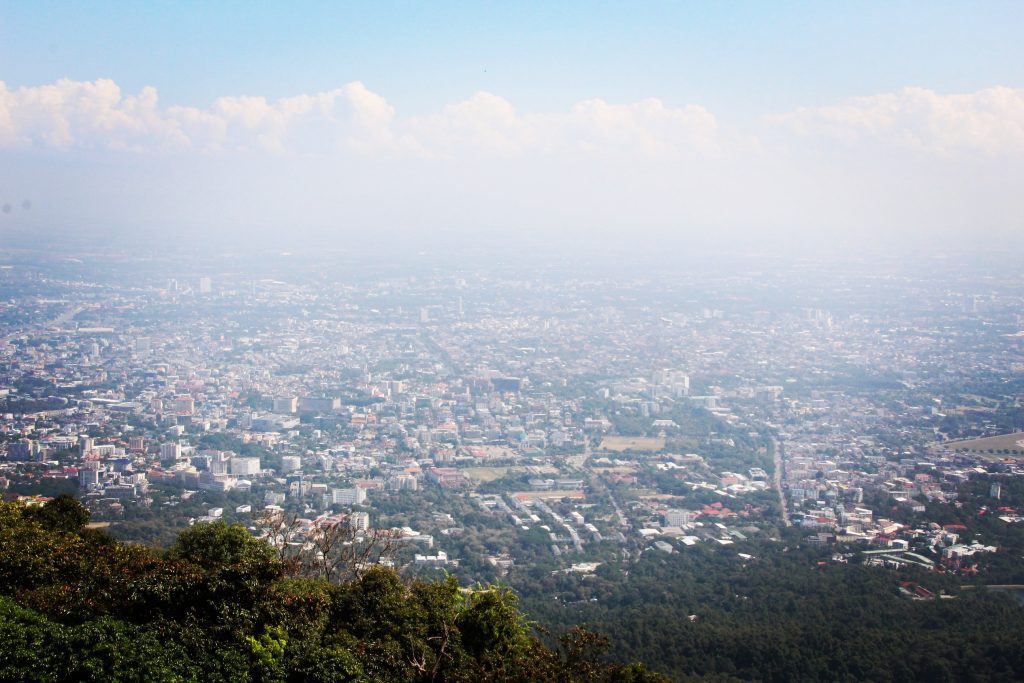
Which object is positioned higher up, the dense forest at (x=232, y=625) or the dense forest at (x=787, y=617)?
the dense forest at (x=232, y=625)

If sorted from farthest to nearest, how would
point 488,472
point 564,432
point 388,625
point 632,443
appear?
1. point 564,432
2. point 632,443
3. point 488,472
4. point 388,625

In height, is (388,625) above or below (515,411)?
above

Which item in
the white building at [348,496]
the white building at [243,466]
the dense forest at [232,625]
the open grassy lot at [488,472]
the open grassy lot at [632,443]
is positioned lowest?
the open grassy lot at [488,472]

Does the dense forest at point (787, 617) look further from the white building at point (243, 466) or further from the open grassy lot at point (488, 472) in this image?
→ the white building at point (243, 466)

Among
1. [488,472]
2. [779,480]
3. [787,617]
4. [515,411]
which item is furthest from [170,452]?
[779,480]

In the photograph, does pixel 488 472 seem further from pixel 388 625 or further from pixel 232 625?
pixel 232 625

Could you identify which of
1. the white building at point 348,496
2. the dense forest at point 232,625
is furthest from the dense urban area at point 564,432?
the dense forest at point 232,625

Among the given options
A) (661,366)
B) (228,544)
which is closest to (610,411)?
(661,366)

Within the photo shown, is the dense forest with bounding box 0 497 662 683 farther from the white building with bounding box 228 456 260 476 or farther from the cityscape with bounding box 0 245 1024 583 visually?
the white building with bounding box 228 456 260 476
